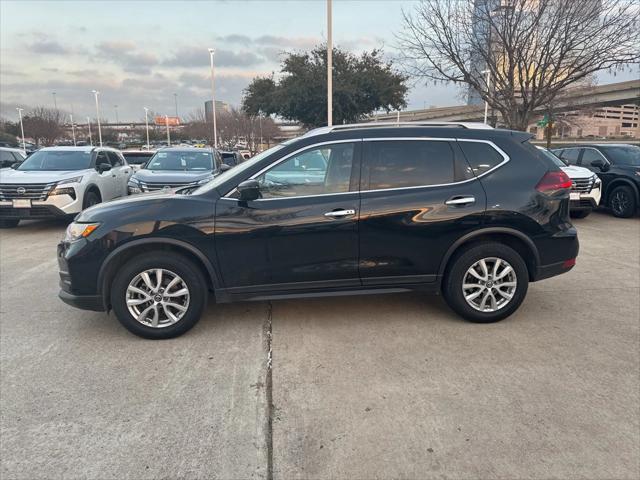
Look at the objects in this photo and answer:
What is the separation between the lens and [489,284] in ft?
14.5

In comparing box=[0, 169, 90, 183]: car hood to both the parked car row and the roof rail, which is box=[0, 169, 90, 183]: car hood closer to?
the parked car row

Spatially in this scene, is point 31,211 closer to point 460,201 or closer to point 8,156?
point 8,156

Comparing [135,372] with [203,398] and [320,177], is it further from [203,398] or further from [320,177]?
[320,177]

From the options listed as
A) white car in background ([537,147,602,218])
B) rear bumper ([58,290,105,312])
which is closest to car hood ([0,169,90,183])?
rear bumper ([58,290,105,312])

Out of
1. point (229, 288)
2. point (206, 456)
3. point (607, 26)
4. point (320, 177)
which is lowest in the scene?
point (206, 456)

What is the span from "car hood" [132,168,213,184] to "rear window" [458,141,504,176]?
6.33 m

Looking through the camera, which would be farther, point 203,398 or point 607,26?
point 607,26

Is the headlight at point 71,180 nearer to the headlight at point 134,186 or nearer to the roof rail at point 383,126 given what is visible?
the headlight at point 134,186

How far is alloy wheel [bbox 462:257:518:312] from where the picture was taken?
442 centimetres

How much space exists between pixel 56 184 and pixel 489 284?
26.6 ft

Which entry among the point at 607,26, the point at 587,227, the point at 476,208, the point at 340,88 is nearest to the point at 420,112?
the point at 340,88

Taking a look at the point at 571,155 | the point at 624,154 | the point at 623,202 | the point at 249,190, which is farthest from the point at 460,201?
the point at 571,155

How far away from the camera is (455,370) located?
11.9 ft

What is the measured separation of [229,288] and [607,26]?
14.3 m
